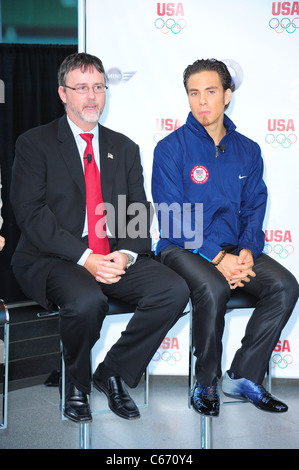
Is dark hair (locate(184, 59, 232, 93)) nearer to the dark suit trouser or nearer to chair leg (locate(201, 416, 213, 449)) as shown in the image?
the dark suit trouser

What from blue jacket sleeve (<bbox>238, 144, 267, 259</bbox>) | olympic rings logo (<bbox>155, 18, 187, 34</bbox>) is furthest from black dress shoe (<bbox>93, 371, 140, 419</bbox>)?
olympic rings logo (<bbox>155, 18, 187, 34</bbox>)

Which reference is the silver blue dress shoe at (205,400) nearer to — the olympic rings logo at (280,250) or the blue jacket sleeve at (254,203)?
the blue jacket sleeve at (254,203)

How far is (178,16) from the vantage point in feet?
10.4

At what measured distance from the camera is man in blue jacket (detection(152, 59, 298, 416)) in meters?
2.46

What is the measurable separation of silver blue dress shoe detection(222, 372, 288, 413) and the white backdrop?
1.03 meters

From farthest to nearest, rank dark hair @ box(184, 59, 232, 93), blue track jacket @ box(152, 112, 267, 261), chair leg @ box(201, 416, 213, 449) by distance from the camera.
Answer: dark hair @ box(184, 59, 232, 93) < blue track jacket @ box(152, 112, 267, 261) < chair leg @ box(201, 416, 213, 449)

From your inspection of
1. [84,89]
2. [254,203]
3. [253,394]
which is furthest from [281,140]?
[253,394]

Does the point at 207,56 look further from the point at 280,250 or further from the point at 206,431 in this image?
the point at 206,431

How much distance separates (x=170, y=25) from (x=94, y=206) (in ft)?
3.92

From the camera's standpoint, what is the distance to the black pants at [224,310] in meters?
2.44

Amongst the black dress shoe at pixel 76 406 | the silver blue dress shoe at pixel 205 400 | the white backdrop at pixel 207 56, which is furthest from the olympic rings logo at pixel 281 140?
the black dress shoe at pixel 76 406

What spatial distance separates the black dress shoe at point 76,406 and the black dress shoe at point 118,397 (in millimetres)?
130

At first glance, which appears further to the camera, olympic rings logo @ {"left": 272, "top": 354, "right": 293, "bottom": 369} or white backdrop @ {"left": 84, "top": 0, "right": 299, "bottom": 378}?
olympic rings logo @ {"left": 272, "top": 354, "right": 293, "bottom": 369}

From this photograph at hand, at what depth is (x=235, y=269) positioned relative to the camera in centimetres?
263
